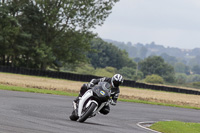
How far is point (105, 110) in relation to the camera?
11.9 meters

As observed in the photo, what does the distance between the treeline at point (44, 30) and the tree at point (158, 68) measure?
7753 cm

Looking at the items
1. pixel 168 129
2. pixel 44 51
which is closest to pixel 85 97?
pixel 168 129

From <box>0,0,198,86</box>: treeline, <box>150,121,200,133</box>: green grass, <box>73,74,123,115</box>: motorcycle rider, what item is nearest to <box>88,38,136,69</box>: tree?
<box>0,0,198,86</box>: treeline

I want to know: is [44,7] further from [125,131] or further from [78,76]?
[125,131]

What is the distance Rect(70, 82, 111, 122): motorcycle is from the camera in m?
11.3

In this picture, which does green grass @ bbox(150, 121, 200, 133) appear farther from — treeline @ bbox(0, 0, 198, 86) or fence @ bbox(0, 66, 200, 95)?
treeline @ bbox(0, 0, 198, 86)

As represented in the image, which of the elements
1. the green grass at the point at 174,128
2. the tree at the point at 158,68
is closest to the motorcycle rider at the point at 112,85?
the green grass at the point at 174,128

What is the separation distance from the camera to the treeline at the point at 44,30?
49.1 meters

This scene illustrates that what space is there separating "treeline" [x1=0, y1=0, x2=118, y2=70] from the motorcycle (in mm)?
37217

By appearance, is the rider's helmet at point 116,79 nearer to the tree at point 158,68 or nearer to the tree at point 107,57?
the tree at point 158,68

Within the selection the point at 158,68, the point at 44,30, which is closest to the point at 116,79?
the point at 44,30

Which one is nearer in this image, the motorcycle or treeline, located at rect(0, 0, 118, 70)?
the motorcycle

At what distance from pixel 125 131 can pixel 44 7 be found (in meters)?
40.6

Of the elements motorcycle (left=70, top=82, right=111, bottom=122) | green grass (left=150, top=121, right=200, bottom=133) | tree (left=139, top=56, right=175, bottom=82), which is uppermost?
tree (left=139, top=56, right=175, bottom=82)
